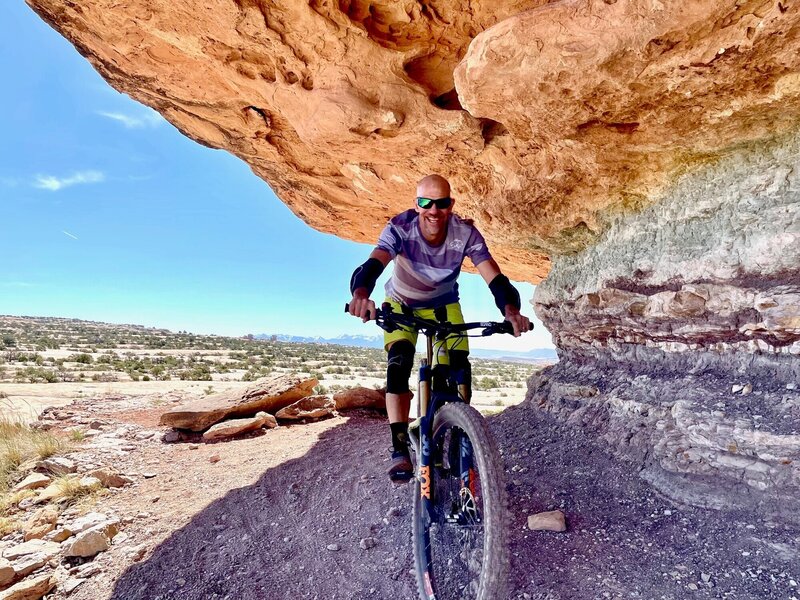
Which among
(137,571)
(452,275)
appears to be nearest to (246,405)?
(137,571)

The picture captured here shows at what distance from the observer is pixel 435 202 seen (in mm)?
3297

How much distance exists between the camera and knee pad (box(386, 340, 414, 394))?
11.4 ft

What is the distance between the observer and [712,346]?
4.02 metres

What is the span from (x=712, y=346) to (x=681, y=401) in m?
0.63

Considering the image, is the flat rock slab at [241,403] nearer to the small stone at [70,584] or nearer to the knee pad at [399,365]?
the small stone at [70,584]

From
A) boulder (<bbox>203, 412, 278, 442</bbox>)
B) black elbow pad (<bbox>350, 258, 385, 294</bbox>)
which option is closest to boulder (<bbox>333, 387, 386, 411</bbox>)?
boulder (<bbox>203, 412, 278, 442</bbox>)

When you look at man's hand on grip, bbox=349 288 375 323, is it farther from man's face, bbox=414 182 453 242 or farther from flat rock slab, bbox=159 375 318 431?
flat rock slab, bbox=159 375 318 431

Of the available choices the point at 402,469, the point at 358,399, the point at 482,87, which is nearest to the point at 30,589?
the point at 402,469

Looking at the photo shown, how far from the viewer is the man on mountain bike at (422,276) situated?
3270 mm

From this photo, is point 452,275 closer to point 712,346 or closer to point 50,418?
point 712,346

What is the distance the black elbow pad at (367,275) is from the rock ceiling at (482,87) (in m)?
2.22

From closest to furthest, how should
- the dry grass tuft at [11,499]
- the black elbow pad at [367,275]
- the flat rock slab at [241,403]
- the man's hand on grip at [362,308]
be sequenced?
the man's hand on grip at [362,308] → the black elbow pad at [367,275] → the dry grass tuft at [11,499] → the flat rock slab at [241,403]

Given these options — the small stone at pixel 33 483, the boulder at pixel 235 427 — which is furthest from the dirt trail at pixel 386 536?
the boulder at pixel 235 427

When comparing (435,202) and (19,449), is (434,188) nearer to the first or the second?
(435,202)
